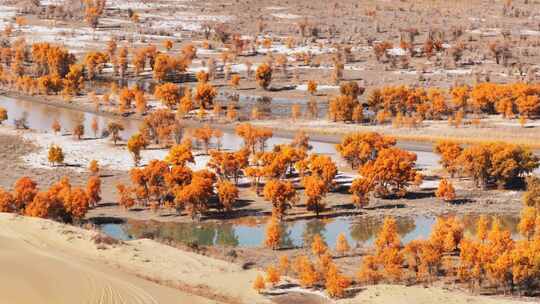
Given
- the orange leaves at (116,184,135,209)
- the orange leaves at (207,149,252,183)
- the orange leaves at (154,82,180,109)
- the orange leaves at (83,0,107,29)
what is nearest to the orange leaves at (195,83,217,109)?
the orange leaves at (154,82,180,109)

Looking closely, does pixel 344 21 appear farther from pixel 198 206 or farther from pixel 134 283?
pixel 134 283

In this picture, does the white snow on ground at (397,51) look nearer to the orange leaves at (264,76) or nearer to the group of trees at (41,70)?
the orange leaves at (264,76)

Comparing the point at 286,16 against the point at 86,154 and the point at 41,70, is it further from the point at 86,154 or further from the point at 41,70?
the point at 86,154

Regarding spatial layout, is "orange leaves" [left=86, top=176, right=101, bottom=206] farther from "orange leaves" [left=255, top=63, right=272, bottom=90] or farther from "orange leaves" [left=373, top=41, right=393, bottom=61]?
"orange leaves" [left=373, top=41, right=393, bottom=61]

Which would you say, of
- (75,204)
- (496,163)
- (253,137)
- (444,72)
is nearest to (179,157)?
(253,137)

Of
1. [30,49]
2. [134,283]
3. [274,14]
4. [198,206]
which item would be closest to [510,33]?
[274,14]

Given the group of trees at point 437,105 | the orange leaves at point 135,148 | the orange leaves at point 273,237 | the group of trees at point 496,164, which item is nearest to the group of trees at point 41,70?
the group of trees at point 437,105
